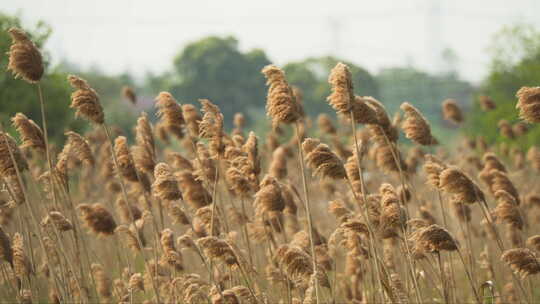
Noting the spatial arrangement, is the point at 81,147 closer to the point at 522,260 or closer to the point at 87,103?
the point at 87,103

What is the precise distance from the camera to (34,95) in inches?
554

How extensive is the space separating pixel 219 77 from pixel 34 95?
29996mm

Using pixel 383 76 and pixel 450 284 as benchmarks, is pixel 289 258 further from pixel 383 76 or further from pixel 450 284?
pixel 383 76

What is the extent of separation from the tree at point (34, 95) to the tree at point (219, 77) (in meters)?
21.1

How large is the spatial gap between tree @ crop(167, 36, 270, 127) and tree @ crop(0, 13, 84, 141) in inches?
832

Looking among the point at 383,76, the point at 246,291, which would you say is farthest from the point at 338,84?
the point at 383,76

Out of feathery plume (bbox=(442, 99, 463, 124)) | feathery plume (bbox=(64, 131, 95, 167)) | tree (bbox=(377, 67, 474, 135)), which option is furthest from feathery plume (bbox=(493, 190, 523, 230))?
tree (bbox=(377, 67, 474, 135))

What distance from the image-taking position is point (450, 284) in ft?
15.9

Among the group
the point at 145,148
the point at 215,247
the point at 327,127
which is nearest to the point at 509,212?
the point at 215,247

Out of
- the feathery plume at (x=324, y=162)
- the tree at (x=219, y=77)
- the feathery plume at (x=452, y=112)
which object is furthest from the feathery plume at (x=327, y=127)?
the tree at (x=219, y=77)

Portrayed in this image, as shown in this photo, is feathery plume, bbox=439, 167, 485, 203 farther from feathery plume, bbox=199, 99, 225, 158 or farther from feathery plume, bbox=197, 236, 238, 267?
feathery plume, bbox=199, 99, 225, 158

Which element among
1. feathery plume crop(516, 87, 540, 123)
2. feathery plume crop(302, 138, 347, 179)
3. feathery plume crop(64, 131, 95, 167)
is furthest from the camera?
feathery plume crop(64, 131, 95, 167)

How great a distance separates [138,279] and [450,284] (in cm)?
217

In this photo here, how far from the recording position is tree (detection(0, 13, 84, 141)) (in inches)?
520
